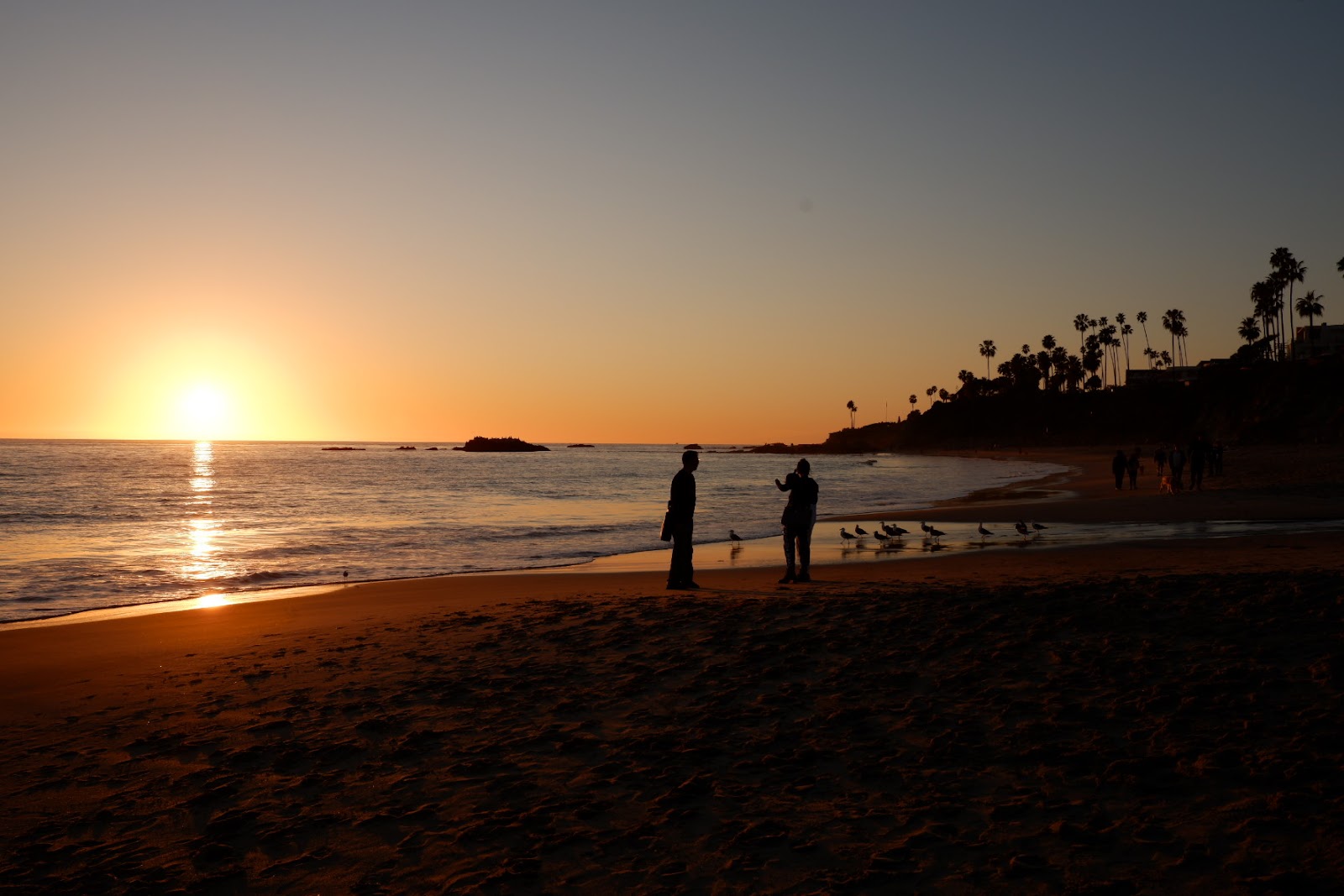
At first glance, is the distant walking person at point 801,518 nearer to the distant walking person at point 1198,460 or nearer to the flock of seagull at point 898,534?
the flock of seagull at point 898,534

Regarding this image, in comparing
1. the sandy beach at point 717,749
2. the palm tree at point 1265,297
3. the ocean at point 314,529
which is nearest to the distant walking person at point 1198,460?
the ocean at point 314,529

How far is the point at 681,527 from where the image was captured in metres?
13.5

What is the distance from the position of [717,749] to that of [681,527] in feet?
24.5

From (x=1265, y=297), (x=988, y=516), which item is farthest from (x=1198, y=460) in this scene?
(x=1265, y=297)

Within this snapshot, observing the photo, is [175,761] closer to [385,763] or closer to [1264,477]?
[385,763]

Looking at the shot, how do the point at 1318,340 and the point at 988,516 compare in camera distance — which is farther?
the point at 1318,340

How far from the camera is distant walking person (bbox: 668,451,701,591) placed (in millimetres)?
13406

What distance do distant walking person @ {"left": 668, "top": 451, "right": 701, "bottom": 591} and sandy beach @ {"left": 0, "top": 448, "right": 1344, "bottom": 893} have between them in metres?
2.32

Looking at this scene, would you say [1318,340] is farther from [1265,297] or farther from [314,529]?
[314,529]

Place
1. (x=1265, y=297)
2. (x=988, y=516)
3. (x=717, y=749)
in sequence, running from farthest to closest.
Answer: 1. (x=1265, y=297)
2. (x=988, y=516)
3. (x=717, y=749)

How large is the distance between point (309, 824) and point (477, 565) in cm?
1478

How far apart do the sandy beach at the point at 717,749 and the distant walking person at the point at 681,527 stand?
2.32 m

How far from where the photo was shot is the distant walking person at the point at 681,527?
13.4 metres

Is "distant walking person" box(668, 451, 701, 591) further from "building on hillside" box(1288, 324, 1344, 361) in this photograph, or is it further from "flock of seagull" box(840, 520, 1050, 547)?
"building on hillside" box(1288, 324, 1344, 361)
